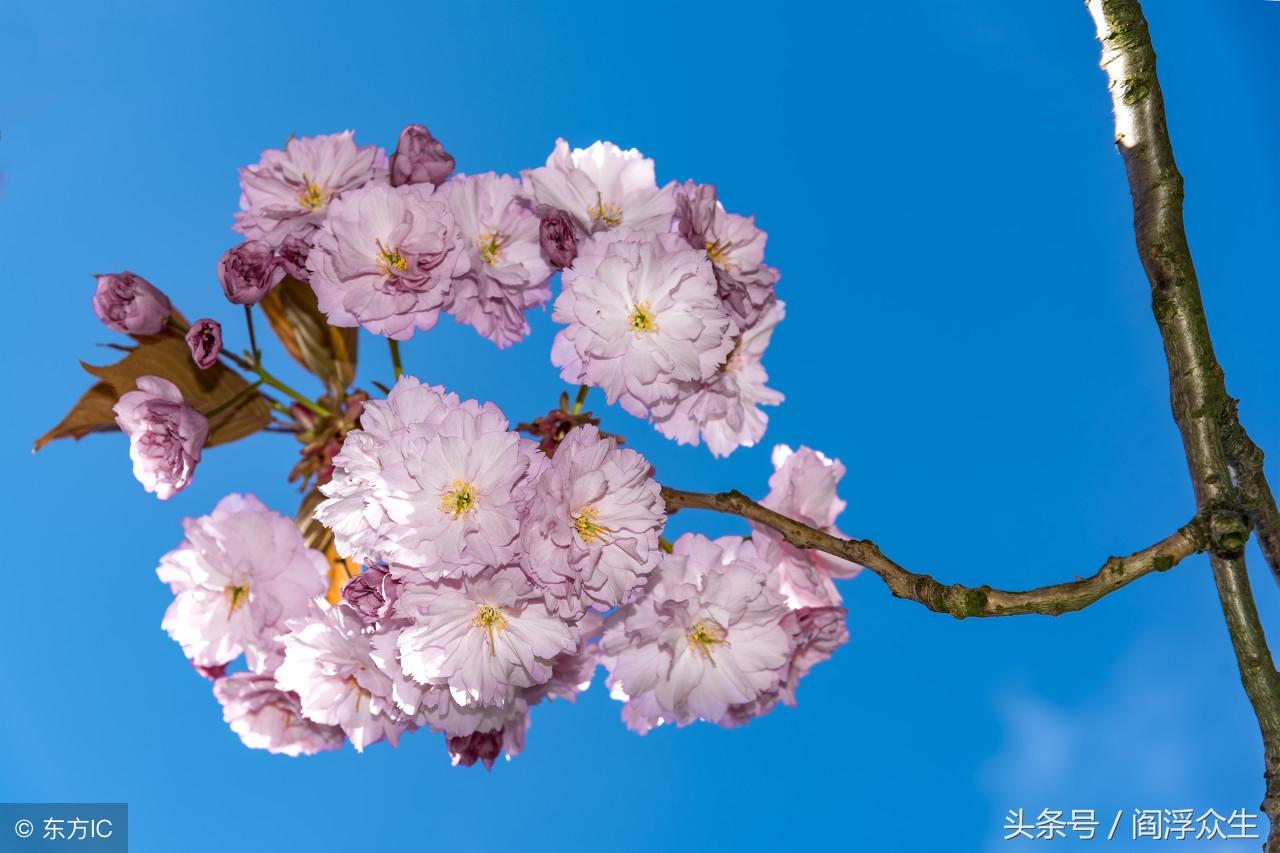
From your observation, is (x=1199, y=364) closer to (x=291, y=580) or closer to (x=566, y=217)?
(x=566, y=217)

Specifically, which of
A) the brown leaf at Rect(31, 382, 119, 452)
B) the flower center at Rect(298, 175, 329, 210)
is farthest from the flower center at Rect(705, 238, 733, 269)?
the brown leaf at Rect(31, 382, 119, 452)

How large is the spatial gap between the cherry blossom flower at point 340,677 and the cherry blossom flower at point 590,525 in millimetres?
167

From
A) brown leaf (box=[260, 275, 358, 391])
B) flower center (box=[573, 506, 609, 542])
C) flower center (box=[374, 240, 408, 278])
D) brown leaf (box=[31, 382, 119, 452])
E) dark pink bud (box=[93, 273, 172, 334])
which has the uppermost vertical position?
brown leaf (box=[260, 275, 358, 391])

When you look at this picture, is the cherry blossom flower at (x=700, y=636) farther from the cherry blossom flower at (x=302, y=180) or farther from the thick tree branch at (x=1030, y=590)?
the cherry blossom flower at (x=302, y=180)

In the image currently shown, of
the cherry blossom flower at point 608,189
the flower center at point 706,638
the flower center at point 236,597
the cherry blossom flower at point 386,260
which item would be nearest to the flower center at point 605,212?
the cherry blossom flower at point 608,189

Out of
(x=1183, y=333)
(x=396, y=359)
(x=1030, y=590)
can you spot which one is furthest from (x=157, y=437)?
(x=1183, y=333)

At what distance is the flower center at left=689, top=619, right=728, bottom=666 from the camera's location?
0.82 m

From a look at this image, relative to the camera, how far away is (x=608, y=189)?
2.89 ft

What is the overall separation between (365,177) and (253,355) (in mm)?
189

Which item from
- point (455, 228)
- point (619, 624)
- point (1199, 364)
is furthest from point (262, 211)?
point (1199, 364)

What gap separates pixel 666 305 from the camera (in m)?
0.77

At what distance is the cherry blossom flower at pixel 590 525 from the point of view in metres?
0.68

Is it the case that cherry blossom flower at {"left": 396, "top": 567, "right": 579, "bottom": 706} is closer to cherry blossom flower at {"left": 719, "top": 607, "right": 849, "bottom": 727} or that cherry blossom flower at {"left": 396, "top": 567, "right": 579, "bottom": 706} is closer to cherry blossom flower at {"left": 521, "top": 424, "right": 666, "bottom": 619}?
cherry blossom flower at {"left": 521, "top": 424, "right": 666, "bottom": 619}

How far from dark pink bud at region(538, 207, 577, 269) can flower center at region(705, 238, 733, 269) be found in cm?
13
